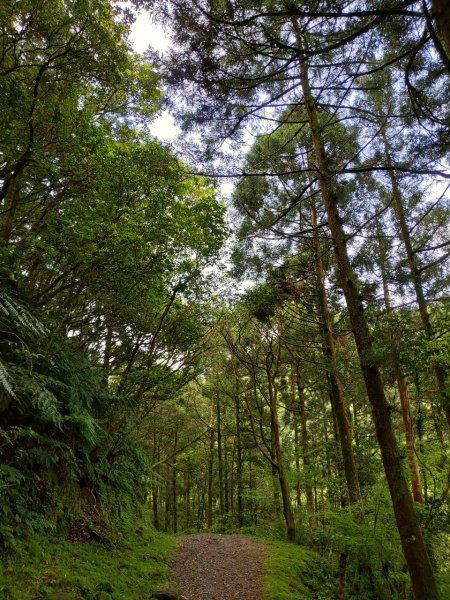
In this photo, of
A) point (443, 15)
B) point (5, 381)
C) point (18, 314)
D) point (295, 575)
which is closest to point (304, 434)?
point (295, 575)

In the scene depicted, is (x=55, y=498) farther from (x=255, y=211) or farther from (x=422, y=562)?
(x=255, y=211)

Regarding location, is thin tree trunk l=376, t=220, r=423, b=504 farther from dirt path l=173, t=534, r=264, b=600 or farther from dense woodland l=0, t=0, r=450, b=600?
dirt path l=173, t=534, r=264, b=600

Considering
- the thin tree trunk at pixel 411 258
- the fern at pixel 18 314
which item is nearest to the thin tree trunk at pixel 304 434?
the thin tree trunk at pixel 411 258

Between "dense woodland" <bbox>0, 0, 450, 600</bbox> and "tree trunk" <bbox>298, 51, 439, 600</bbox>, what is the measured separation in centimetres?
2

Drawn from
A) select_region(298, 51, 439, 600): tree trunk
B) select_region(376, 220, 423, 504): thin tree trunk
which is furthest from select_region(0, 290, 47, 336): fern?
select_region(376, 220, 423, 504): thin tree trunk

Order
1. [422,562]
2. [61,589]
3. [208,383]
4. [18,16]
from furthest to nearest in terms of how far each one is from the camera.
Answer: [208,383] < [18,16] < [61,589] < [422,562]

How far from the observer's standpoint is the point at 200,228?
730 centimetres

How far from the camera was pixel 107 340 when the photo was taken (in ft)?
30.3

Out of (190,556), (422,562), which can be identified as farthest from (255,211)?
(190,556)

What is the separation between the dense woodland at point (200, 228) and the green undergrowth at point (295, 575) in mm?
649

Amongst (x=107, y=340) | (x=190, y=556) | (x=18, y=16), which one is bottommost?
(x=190, y=556)

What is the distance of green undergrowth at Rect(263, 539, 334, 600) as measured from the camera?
6321 mm

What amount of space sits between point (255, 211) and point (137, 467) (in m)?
6.87

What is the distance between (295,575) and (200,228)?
24.1 feet
